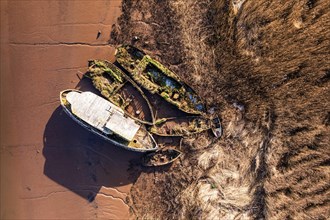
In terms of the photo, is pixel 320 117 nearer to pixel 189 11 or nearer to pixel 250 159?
pixel 250 159

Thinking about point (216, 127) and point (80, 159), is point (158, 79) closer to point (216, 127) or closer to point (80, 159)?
point (216, 127)

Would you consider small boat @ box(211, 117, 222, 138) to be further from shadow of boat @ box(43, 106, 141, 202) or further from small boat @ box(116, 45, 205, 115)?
shadow of boat @ box(43, 106, 141, 202)

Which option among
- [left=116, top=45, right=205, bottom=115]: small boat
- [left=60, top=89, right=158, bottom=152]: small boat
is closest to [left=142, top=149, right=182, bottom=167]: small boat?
[left=60, top=89, right=158, bottom=152]: small boat

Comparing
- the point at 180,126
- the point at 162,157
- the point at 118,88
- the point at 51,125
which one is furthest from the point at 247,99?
the point at 51,125

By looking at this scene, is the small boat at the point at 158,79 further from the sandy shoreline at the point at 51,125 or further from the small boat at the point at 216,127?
the sandy shoreline at the point at 51,125

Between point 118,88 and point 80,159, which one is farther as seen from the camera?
point 80,159

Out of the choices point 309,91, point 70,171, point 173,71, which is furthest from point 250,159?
point 70,171
